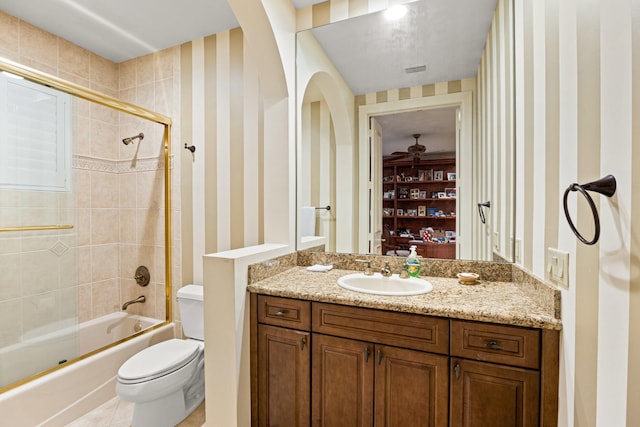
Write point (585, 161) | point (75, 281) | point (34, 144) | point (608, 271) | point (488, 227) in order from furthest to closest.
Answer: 1. point (75, 281)
2. point (34, 144)
3. point (488, 227)
4. point (585, 161)
5. point (608, 271)

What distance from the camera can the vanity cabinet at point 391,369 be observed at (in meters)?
1.03

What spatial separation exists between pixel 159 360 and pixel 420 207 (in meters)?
1.82

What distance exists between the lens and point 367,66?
1876 mm

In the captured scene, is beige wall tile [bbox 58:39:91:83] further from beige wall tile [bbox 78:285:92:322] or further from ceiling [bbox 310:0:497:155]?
ceiling [bbox 310:0:497:155]

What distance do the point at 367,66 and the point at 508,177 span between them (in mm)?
1082

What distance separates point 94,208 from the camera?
2.45m

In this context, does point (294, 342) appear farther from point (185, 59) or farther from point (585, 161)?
point (185, 59)

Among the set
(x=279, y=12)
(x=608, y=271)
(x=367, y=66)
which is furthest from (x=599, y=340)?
(x=279, y=12)

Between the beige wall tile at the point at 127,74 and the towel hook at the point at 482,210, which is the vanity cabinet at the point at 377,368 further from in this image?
the beige wall tile at the point at 127,74

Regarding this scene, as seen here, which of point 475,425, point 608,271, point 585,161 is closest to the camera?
point 608,271

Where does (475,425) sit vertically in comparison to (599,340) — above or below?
below

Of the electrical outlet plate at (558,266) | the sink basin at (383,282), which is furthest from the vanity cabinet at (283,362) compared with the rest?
the electrical outlet plate at (558,266)

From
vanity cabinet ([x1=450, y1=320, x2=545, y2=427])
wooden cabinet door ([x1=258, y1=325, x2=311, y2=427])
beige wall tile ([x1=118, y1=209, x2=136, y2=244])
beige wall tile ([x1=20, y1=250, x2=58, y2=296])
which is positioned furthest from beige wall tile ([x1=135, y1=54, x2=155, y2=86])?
vanity cabinet ([x1=450, y1=320, x2=545, y2=427])

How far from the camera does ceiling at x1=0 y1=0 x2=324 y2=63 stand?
1.95 metres
